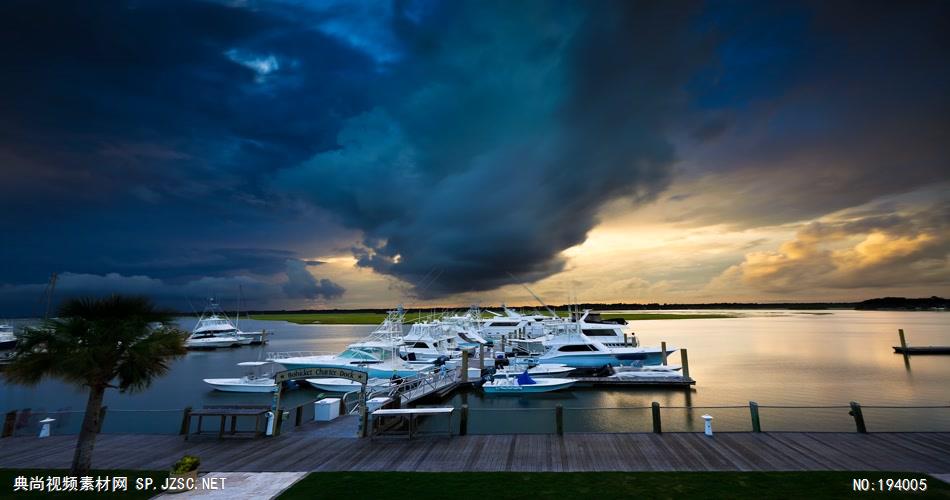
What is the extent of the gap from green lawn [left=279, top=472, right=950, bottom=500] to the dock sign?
6.67 m

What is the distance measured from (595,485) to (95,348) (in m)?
13.7

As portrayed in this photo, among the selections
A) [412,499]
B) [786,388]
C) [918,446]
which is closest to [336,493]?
[412,499]

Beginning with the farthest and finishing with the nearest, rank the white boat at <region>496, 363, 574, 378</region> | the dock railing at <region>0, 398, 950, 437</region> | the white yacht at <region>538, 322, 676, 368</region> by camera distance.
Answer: the white yacht at <region>538, 322, 676, 368</region>, the white boat at <region>496, 363, 574, 378</region>, the dock railing at <region>0, 398, 950, 437</region>

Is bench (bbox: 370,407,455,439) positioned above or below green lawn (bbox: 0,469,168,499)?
above

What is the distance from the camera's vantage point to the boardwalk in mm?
12852

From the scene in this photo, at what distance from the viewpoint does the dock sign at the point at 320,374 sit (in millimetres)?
19156

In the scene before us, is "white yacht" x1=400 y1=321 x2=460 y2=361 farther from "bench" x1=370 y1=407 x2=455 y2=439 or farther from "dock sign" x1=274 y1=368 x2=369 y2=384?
"bench" x1=370 y1=407 x2=455 y2=439

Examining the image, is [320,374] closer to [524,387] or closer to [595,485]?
[595,485]

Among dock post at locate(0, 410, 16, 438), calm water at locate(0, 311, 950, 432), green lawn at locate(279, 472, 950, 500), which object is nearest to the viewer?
green lawn at locate(279, 472, 950, 500)

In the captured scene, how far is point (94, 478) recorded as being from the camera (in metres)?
12.1

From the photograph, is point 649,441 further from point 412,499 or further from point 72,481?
point 72,481

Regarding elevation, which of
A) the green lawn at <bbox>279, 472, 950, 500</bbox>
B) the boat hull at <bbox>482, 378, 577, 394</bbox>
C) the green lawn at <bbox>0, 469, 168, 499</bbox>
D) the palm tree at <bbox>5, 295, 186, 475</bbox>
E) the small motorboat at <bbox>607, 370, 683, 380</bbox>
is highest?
the palm tree at <bbox>5, 295, 186, 475</bbox>

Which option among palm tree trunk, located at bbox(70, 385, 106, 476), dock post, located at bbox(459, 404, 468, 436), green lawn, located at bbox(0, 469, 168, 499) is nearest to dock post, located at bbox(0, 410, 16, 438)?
green lawn, located at bbox(0, 469, 168, 499)

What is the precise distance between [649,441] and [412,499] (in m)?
8.62
